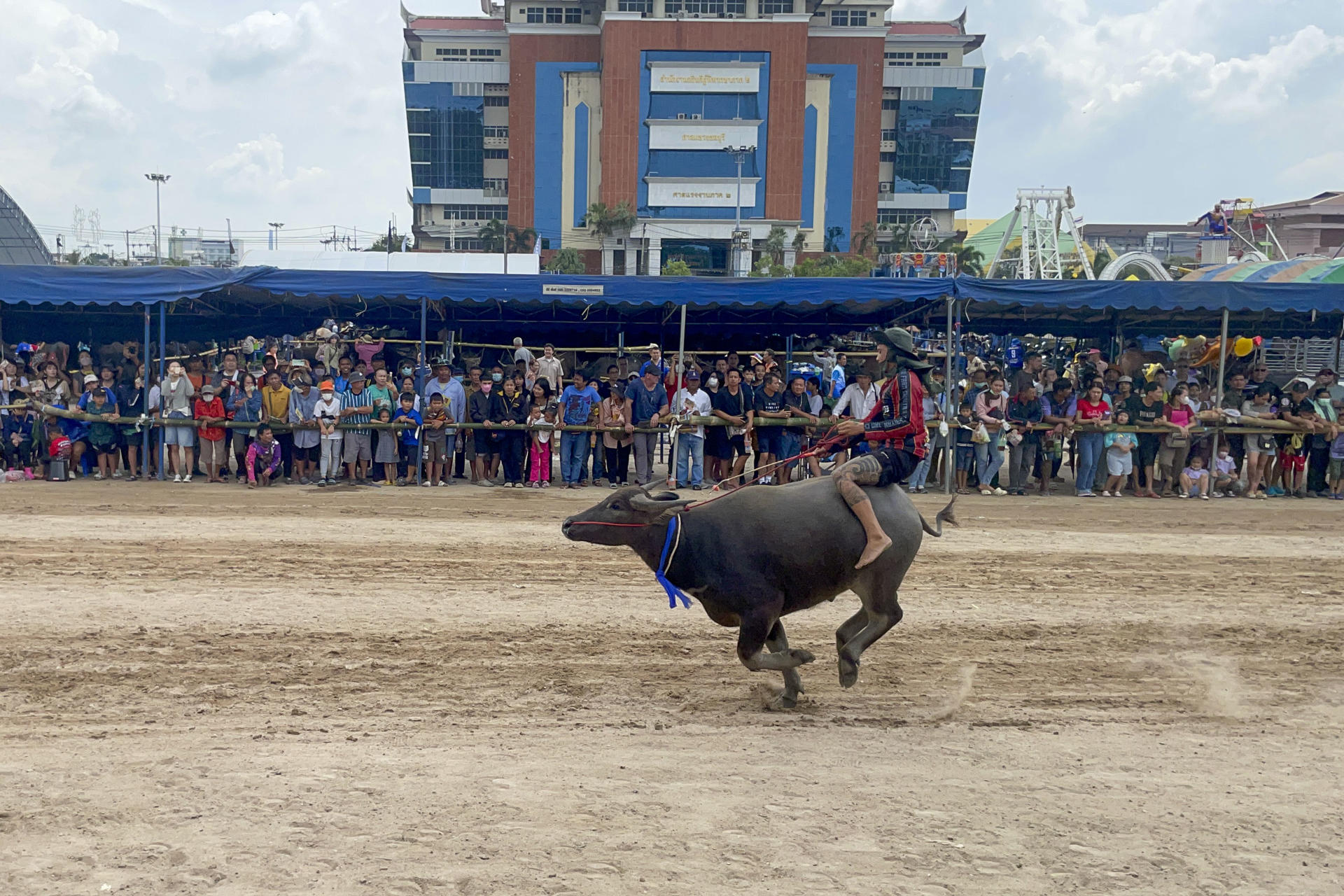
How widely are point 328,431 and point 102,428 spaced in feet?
11.3

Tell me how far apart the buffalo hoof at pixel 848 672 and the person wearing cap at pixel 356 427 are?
1108 centimetres

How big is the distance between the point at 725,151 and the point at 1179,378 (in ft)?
244

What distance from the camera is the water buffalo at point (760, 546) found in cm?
614

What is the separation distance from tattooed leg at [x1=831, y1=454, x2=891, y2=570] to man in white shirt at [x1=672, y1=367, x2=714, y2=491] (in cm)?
996

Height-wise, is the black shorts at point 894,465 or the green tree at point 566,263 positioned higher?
the green tree at point 566,263

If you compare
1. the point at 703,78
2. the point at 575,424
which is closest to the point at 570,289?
the point at 575,424

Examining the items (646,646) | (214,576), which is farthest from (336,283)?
(646,646)

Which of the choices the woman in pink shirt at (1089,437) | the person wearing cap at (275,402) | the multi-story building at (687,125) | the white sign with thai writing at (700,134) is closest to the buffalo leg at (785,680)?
the woman in pink shirt at (1089,437)

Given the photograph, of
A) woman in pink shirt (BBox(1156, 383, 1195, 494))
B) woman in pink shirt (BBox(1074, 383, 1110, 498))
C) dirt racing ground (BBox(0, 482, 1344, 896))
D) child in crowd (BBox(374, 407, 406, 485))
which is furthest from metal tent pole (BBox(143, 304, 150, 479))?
woman in pink shirt (BBox(1156, 383, 1195, 494))

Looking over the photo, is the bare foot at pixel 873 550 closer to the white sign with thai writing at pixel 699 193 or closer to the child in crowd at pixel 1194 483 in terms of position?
the child in crowd at pixel 1194 483

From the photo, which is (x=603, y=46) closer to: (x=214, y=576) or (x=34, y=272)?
(x=34, y=272)

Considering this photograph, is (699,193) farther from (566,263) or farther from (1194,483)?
(1194,483)

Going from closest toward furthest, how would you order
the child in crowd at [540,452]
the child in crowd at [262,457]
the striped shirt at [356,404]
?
the child in crowd at [262,457], the striped shirt at [356,404], the child in crowd at [540,452]

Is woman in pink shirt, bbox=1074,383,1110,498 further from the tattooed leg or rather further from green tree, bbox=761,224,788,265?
green tree, bbox=761,224,788,265
